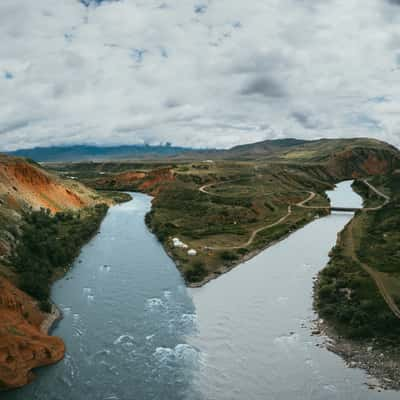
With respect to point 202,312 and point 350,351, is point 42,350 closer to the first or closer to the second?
point 202,312

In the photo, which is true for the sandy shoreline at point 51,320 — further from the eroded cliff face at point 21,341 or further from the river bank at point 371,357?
the river bank at point 371,357

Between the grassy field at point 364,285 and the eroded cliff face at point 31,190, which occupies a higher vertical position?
Result: the grassy field at point 364,285

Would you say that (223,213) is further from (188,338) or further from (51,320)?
(51,320)

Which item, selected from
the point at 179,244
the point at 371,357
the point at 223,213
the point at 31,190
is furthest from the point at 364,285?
the point at 31,190

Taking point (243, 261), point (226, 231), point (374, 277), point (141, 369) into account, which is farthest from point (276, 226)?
point (141, 369)

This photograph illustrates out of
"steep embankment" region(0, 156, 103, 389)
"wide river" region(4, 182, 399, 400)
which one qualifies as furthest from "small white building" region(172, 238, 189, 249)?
"steep embankment" region(0, 156, 103, 389)

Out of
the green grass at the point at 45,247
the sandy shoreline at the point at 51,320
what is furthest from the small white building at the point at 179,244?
the sandy shoreline at the point at 51,320

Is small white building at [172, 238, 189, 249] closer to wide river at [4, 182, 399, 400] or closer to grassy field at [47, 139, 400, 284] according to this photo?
grassy field at [47, 139, 400, 284]
